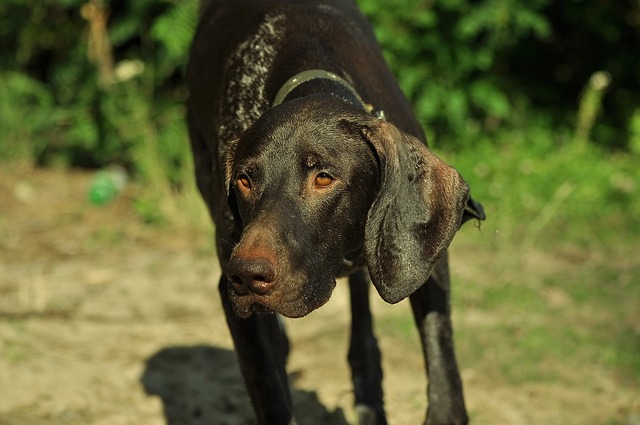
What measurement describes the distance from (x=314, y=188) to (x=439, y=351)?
105 cm

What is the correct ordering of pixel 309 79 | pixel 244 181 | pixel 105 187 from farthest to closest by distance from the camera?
1. pixel 105 187
2. pixel 309 79
3. pixel 244 181

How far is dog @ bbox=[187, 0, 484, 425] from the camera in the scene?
3404 millimetres

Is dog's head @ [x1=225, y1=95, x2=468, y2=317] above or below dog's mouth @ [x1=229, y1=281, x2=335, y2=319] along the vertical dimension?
above

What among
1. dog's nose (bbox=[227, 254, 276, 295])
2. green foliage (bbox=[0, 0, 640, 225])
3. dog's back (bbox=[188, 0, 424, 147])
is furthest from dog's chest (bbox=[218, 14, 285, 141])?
green foliage (bbox=[0, 0, 640, 225])

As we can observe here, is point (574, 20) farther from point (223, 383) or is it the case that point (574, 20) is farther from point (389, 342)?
point (223, 383)

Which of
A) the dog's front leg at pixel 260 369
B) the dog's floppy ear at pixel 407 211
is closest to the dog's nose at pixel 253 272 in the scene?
the dog's floppy ear at pixel 407 211

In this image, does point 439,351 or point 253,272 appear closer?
point 253,272

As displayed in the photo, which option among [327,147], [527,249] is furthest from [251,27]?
[527,249]

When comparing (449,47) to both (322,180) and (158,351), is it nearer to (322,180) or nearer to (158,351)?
(158,351)

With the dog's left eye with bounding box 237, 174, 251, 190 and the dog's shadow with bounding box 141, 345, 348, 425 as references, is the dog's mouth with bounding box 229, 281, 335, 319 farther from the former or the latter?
the dog's shadow with bounding box 141, 345, 348, 425

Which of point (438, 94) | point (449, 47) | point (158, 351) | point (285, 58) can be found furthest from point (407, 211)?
point (449, 47)

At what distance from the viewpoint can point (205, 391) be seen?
5.45 metres

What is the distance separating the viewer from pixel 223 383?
5.54 meters

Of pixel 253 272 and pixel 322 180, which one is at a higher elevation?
pixel 322 180
